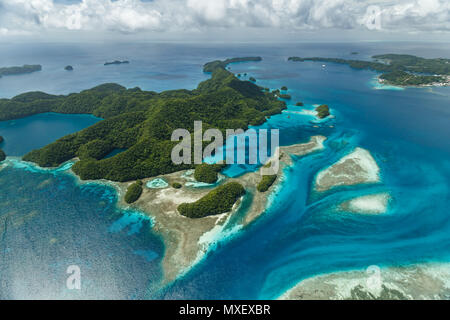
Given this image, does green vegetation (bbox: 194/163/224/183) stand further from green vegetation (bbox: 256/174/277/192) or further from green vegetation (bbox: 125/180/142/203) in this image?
green vegetation (bbox: 125/180/142/203)

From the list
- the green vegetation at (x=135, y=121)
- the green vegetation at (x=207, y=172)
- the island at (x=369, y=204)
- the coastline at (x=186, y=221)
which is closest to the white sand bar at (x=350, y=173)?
the island at (x=369, y=204)

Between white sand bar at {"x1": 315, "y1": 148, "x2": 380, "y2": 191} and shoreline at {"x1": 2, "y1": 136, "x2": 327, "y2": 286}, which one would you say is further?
white sand bar at {"x1": 315, "y1": 148, "x2": 380, "y2": 191}

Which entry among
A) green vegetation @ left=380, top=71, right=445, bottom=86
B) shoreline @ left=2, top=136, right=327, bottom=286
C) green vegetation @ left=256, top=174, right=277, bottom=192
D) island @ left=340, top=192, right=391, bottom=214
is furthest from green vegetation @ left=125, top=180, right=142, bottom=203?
green vegetation @ left=380, top=71, right=445, bottom=86

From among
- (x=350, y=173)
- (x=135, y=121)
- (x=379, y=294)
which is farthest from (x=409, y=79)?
(x=135, y=121)

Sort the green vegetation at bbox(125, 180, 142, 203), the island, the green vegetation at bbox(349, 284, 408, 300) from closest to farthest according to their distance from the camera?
the green vegetation at bbox(349, 284, 408, 300)
the island
the green vegetation at bbox(125, 180, 142, 203)

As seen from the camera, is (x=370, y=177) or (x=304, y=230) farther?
(x=370, y=177)

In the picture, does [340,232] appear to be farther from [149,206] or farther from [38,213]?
[38,213]

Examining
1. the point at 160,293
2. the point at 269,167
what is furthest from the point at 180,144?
the point at 160,293
